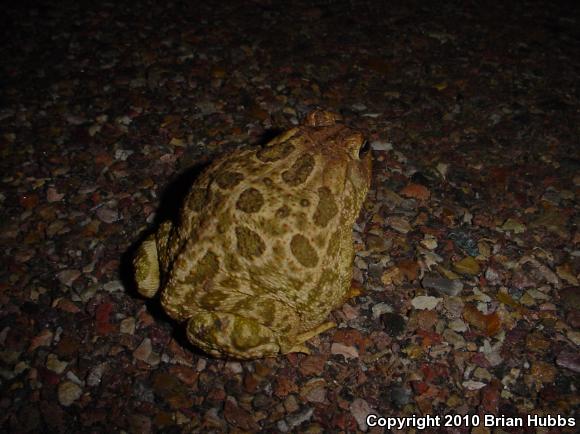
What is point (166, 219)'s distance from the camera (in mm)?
3262

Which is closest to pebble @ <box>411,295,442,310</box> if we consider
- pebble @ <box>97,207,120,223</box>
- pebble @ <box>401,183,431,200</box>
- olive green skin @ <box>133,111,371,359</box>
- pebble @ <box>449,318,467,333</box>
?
pebble @ <box>449,318,467,333</box>

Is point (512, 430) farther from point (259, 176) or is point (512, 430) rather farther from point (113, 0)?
point (113, 0)

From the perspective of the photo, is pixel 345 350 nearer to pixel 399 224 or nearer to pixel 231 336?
pixel 231 336

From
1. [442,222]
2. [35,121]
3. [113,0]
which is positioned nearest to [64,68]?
[35,121]

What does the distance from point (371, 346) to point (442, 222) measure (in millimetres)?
1171

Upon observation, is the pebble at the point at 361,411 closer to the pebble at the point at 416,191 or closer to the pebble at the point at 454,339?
the pebble at the point at 454,339

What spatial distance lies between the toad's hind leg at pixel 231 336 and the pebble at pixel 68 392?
86 centimetres

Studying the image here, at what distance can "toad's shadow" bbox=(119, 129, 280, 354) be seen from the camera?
110 inches

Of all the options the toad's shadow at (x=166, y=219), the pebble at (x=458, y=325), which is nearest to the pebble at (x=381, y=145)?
the toad's shadow at (x=166, y=219)

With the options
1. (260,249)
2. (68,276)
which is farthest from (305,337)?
(68,276)

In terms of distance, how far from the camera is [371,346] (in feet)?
8.90
